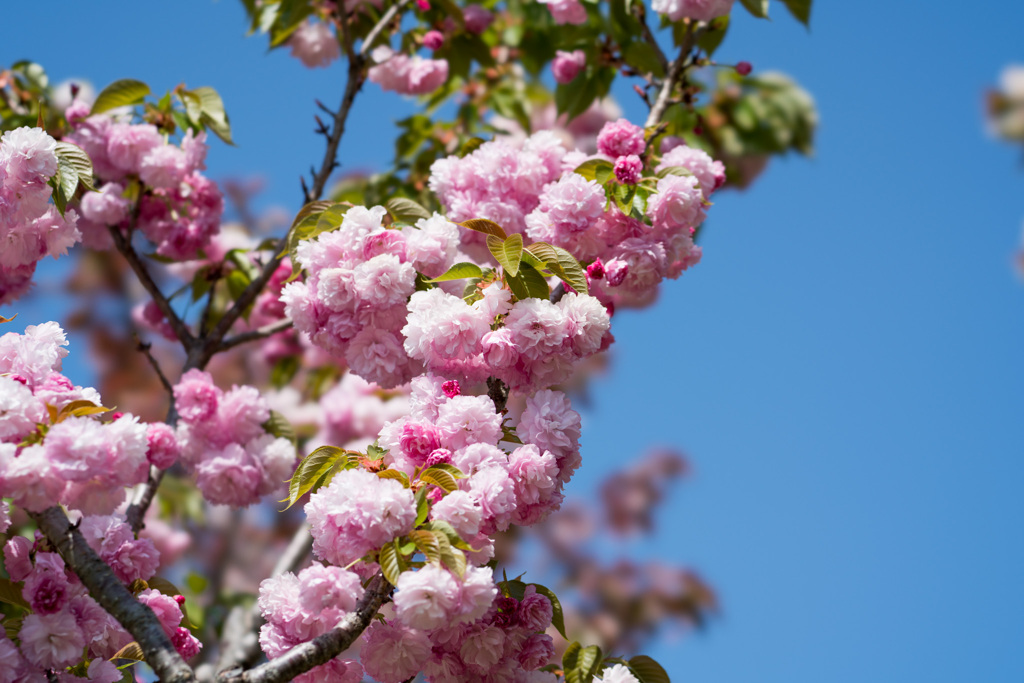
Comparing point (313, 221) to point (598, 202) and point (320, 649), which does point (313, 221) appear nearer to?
point (598, 202)

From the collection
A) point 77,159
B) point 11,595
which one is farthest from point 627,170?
point 11,595

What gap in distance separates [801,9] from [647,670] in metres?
2.22

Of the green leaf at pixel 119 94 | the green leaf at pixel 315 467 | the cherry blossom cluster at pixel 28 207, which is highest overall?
the green leaf at pixel 119 94


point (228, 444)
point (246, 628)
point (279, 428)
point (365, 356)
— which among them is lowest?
point (246, 628)

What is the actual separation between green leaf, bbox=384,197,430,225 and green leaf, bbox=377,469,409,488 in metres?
0.83

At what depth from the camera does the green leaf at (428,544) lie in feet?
4.77

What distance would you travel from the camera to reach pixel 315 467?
166 centimetres

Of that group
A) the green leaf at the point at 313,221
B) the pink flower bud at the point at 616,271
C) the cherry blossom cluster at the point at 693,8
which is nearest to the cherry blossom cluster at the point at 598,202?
the pink flower bud at the point at 616,271

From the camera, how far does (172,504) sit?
4.02 m

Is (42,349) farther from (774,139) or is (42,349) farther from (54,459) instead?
(774,139)

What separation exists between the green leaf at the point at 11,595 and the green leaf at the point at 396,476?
2.72ft

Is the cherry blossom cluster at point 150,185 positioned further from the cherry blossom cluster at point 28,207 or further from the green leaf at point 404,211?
the green leaf at point 404,211

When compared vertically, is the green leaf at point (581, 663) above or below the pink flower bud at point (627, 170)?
below

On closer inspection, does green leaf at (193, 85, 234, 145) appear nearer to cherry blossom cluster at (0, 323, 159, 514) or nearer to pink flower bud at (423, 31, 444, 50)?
pink flower bud at (423, 31, 444, 50)
